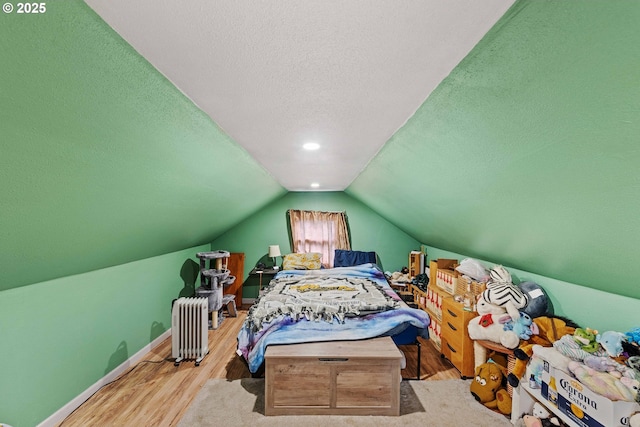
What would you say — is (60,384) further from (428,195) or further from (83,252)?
(428,195)

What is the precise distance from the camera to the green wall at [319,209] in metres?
5.57

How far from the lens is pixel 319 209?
5.72 m

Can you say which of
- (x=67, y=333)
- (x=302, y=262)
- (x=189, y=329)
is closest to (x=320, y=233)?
(x=302, y=262)

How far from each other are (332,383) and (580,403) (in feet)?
5.23

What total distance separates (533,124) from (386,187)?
2.27 meters

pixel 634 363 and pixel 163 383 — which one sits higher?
pixel 634 363

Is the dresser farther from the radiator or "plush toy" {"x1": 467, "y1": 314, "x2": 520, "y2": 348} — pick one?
the radiator

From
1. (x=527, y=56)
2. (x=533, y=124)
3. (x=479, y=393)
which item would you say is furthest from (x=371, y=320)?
(x=527, y=56)

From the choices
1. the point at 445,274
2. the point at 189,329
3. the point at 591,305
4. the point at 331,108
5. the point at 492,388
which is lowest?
the point at 492,388

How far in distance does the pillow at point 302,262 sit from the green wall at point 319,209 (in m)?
0.41

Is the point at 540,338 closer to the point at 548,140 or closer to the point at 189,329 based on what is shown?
the point at 548,140

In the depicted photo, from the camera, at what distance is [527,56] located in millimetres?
970

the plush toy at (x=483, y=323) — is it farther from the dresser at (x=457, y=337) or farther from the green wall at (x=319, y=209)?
the green wall at (x=319, y=209)

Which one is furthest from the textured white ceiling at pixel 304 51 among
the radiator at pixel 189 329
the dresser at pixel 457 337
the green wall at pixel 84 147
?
the radiator at pixel 189 329
